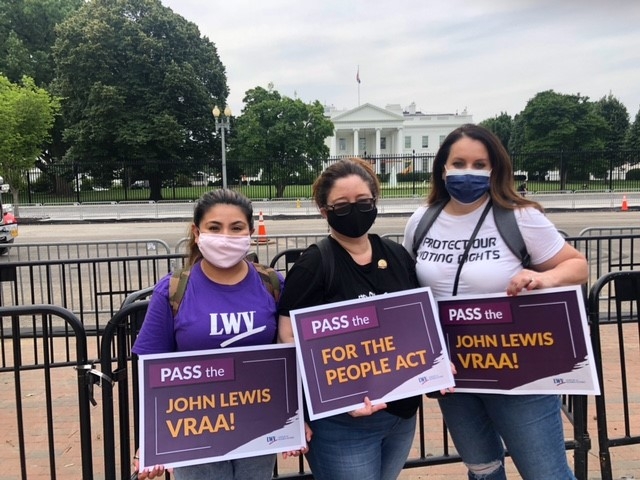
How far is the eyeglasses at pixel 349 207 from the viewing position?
220 centimetres

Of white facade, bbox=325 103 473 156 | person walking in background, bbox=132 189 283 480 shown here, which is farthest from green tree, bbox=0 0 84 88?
person walking in background, bbox=132 189 283 480

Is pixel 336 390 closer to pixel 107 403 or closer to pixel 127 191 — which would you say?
pixel 107 403

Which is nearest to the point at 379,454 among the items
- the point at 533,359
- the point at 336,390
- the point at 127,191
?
the point at 336,390

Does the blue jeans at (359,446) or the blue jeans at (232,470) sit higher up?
the blue jeans at (359,446)

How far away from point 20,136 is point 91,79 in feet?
39.5

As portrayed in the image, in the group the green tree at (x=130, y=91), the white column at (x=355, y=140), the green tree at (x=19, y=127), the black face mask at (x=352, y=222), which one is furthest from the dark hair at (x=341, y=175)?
the white column at (x=355, y=140)

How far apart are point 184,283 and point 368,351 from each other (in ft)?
2.72

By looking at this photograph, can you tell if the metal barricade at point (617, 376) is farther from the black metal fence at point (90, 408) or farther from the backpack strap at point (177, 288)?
the backpack strap at point (177, 288)

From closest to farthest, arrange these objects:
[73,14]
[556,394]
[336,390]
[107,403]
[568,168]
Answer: [336,390], [556,394], [107,403], [568,168], [73,14]

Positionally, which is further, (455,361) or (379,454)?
(455,361)

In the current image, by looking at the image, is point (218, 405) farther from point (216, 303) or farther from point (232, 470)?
point (216, 303)

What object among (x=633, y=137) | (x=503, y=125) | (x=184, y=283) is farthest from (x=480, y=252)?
(x=503, y=125)

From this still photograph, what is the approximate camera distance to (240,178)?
120 feet

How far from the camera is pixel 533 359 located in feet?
7.80
